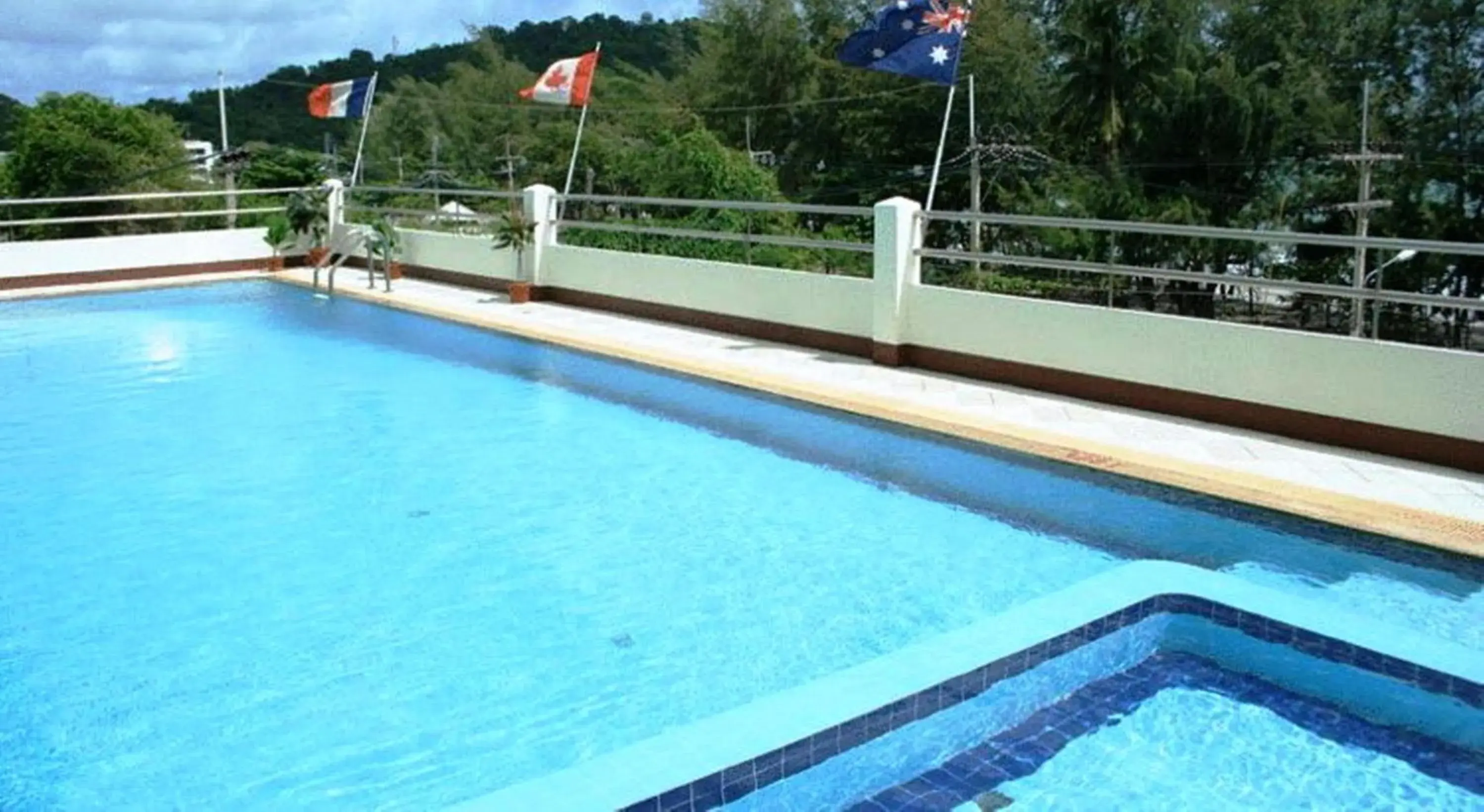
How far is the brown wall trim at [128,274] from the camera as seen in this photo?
47.3 ft

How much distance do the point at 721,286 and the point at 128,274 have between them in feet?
29.0

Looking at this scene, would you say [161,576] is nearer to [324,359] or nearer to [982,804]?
[982,804]

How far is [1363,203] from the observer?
23.1m

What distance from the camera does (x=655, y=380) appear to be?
8.72 meters

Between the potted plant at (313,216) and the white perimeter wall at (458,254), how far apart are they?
1.40 metres

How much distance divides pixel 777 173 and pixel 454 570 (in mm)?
45544

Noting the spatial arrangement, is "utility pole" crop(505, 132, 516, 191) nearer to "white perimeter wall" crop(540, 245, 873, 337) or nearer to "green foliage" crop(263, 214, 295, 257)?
"green foliage" crop(263, 214, 295, 257)

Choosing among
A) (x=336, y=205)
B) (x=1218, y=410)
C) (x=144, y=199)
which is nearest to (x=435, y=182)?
(x=336, y=205)

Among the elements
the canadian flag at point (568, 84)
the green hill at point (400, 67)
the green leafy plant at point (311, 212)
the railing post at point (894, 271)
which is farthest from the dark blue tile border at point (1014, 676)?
the green hill at point (400, 67)

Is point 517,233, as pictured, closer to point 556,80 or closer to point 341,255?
point 556,80

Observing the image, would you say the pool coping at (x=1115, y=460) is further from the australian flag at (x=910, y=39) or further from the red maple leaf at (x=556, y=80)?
the red maple leaf at (x=556, y=80)

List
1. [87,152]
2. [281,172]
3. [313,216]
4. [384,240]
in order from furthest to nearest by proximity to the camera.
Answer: [87,152]
[281,172]
[313,216]
[384,240]

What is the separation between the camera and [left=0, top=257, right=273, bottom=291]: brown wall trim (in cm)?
1442

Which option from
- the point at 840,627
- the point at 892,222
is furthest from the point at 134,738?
the point at 892,222
